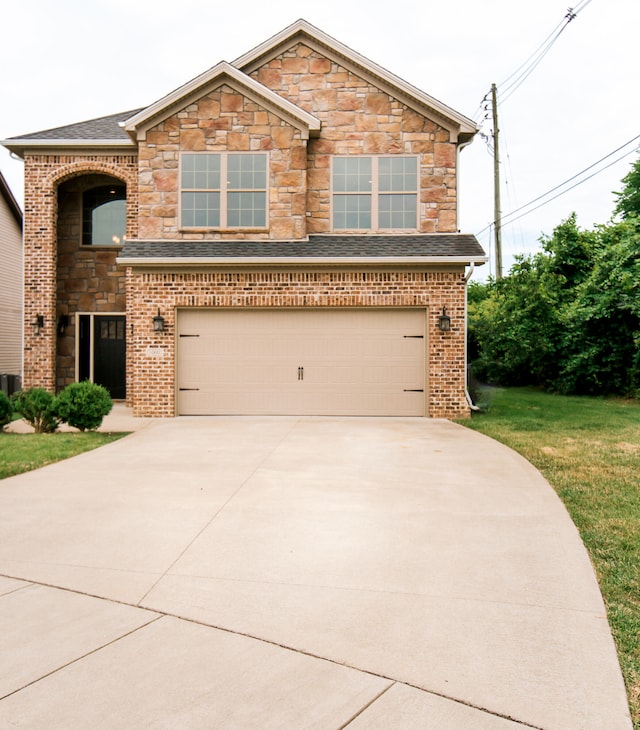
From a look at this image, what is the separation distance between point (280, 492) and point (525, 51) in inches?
825

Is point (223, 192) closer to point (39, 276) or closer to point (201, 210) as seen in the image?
point (201, 210)

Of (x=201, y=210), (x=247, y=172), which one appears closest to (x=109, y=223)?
(x=201, y=210)

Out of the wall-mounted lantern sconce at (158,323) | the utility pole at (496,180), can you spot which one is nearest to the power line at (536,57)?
the utility pole at (496,180)

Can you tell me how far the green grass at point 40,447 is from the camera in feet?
25.8

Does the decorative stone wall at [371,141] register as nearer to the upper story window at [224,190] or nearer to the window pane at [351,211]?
the window pane at [351,211]

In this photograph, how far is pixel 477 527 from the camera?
5.39 meters

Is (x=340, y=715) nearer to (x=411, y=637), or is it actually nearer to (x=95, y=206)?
(x=411, y=637)

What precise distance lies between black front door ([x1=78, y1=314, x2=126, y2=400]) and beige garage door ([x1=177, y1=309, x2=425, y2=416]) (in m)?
3.50

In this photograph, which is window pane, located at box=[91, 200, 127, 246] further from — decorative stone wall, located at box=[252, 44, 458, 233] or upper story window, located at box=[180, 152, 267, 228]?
decorative stone wall, located at box=[252, 44, 458, 233]

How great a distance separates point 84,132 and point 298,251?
21.8 ft

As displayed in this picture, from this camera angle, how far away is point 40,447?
30.0 feet

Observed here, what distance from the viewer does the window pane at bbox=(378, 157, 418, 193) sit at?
1359cm

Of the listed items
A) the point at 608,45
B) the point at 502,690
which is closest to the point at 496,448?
the point at 502,690

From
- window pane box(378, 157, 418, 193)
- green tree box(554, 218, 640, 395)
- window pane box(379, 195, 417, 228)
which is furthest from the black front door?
green tree box(554, 218, 640, 395)
